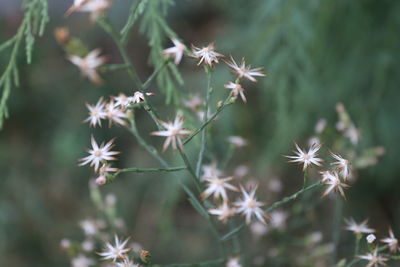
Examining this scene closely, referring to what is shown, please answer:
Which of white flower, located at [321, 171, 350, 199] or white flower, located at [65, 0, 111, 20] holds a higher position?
white flower, located at [65, 0, 111, 20]

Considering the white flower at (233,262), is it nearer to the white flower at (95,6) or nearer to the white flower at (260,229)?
the white flower at (260,229)

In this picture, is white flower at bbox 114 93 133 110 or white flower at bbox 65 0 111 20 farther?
white flower at bbox 114 93 133 110

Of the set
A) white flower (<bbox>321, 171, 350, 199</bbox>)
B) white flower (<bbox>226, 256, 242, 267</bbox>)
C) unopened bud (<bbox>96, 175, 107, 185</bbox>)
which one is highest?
unopened bud (<bbox>96, 175, 107, 185</bbox>)

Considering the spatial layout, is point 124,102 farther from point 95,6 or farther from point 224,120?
point 224,120

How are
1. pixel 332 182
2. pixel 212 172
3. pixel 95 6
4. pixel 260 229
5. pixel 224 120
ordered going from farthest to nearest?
pixel 224 120 < pixel 260 229 < pixel 212 172 < pixel 332 182 < pixel 95 6

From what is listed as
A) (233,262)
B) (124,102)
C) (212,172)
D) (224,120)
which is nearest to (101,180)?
(124,102)

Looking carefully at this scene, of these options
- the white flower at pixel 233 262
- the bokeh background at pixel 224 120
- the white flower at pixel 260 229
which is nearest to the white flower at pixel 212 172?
the white flower at pixel 233 262

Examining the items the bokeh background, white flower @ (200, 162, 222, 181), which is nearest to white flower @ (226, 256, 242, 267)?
white flower @ (200, 162, 222, 181)

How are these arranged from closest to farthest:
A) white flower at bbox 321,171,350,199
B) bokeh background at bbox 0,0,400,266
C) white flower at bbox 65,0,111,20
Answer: white flower at bbox 65,0,111,20, white flower at bbox 321,171,350,199, bokeh background at bbox 0,0,400,266

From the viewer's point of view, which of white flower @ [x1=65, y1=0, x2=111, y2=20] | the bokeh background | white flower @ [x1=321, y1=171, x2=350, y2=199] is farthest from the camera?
the bokeh background

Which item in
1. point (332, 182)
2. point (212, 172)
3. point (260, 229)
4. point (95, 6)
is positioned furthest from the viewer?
point (260, 229)

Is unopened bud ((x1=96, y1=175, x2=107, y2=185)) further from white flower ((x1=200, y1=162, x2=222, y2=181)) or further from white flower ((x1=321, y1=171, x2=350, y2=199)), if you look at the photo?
white flower ((x1=321, y1=171, x2=350, y2=199))
